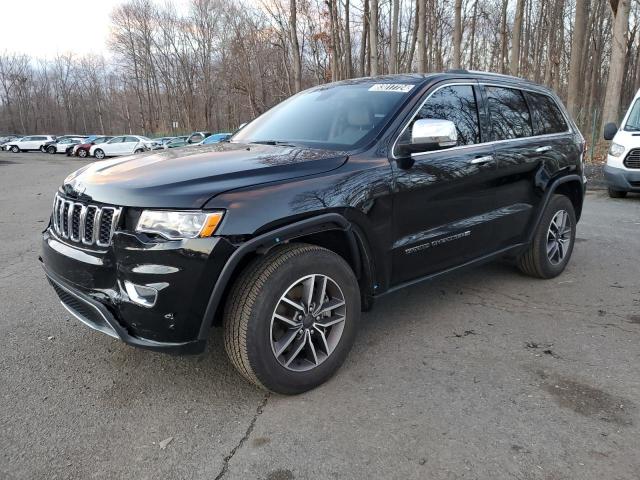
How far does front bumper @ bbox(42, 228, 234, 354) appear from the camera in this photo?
8.02ft

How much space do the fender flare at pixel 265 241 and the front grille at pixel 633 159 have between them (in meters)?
8.23

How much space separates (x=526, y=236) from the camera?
14.8 feet

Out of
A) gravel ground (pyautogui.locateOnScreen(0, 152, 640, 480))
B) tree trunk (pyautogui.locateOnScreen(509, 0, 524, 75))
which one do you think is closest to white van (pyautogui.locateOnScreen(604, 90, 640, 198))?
gravel ground (pyautogui.locateOnScreen(0, 152, 640, 480))

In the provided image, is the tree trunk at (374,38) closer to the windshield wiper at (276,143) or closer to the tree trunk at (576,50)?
the tree trunk at (576,50)

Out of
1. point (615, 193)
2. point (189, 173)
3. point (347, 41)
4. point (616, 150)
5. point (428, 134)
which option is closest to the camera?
point (189, 173)

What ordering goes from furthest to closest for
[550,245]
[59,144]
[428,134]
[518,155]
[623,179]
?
[59,144] → [623,179] → [550,245] → [518,155] → [428,134]

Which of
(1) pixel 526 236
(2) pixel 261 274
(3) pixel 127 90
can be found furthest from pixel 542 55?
(3) pixel 127 90

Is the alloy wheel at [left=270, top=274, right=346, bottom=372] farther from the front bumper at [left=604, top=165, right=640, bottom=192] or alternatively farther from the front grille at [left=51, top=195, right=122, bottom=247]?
the front bumper at [left=604, top=165, right=640, bottom=192]

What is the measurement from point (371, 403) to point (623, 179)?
853 centimetres

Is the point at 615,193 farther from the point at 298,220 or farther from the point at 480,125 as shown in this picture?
the point at 298,220

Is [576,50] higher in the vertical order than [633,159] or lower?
higher

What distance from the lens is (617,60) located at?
15977mm

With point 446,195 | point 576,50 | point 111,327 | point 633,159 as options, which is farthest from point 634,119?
point 576,50

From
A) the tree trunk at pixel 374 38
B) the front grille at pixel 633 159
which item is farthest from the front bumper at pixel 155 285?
the tree trunk at pixel 374 38
